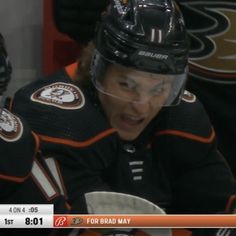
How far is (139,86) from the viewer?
88 cm

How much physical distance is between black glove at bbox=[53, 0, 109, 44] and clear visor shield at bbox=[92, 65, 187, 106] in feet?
1.25

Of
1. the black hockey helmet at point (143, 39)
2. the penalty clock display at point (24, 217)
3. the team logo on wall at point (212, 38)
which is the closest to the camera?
the penalty clock display at point (24, 217)

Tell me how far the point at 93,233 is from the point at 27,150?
12 cm

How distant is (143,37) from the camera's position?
859 millimetres

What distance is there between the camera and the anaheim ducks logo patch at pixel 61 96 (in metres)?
0.89

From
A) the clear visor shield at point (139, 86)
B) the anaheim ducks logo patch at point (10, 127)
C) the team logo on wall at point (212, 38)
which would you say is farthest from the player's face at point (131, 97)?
the team logo on wall at point (212, 38)

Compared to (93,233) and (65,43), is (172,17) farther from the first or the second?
(65,43)

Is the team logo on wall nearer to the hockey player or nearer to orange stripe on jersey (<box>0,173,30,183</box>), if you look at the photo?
the hockey player

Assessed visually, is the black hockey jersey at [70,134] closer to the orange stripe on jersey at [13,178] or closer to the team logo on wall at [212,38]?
the orange stripe on jersey at [13,178]

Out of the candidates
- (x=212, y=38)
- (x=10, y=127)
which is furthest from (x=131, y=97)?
(x=212, y=38)

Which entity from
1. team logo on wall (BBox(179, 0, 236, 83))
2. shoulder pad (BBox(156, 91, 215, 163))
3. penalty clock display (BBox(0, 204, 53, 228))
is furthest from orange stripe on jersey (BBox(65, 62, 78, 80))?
team logo on wall (BBox(179, 0, 236, 83))

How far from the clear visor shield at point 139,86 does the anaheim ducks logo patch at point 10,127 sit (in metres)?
0.13

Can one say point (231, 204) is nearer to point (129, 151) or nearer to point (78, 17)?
point (129, 151)

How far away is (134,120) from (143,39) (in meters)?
0.12
